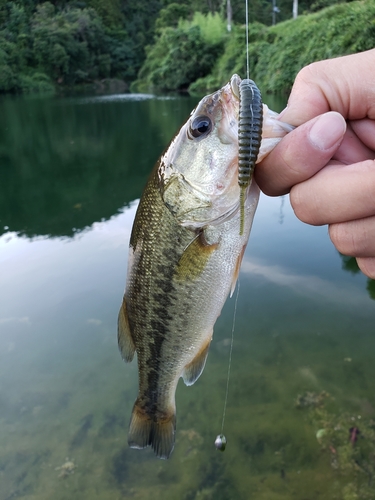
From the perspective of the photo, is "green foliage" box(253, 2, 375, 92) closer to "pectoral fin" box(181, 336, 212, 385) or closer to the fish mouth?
the fish mouth

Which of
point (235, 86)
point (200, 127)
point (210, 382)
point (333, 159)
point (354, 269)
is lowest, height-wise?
point (210, 382)

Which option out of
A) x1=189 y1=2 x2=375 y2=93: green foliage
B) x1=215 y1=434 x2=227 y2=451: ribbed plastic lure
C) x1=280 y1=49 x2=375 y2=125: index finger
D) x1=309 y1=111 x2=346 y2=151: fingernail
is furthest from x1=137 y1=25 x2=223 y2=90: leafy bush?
x1=309 y1=111 x2=346 y2=151: fingernail

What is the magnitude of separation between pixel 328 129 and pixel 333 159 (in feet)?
0.94

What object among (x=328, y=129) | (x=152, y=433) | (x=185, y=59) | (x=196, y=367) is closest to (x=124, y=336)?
(x=196, y=367)

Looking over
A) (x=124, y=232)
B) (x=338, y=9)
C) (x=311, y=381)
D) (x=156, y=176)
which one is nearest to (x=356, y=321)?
→ (x=311, y=381)

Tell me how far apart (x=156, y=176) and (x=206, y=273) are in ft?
1.47

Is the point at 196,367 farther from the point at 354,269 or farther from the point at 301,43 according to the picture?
the point at 301,43

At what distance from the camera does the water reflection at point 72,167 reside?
7189mm

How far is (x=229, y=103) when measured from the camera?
1.40 meters

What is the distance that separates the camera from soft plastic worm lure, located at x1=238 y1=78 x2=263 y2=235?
46.8 inches

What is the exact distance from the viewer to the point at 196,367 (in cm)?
193

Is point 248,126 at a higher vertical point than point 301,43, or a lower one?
higher

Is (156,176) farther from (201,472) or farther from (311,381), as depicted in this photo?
(311,381)

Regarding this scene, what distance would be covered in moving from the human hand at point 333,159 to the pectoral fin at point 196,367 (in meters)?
0.80
